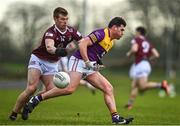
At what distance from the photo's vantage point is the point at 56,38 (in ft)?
41.1

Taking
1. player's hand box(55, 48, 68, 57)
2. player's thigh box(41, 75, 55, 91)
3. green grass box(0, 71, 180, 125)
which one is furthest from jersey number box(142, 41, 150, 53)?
player's hand box(55, 48, 68, 57)

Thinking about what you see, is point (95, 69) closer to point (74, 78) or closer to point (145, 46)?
point (74, 78)

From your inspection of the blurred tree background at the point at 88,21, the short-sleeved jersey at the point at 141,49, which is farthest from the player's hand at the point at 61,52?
the blurred tree background at the point at 88,21

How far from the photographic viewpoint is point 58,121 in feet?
41.4

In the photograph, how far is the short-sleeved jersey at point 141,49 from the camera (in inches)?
806

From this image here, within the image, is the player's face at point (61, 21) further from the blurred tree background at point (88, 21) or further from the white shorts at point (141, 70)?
the blurred tree background at point (88, 21)

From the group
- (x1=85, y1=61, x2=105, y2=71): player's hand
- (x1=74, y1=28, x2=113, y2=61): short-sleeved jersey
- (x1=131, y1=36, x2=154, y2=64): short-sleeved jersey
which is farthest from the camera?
(x1=131, y1=36, x2=154, y2=64): short-sleeved jersey

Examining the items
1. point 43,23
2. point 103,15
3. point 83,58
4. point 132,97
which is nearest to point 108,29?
point 83,58

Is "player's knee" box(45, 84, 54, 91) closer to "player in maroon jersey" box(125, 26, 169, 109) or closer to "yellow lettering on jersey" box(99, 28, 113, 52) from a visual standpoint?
"yellow lettering on jersey" box(99, 28, 113, 52)

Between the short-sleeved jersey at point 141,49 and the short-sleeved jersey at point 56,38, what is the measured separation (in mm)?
7716

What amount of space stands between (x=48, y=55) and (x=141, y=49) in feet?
26.2

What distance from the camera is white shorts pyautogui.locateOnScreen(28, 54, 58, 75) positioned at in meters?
12.9

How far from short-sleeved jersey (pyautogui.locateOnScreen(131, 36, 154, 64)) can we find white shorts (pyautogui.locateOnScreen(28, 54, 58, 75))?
299 inches

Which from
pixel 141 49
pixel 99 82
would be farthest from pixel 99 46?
pixel 141 49
